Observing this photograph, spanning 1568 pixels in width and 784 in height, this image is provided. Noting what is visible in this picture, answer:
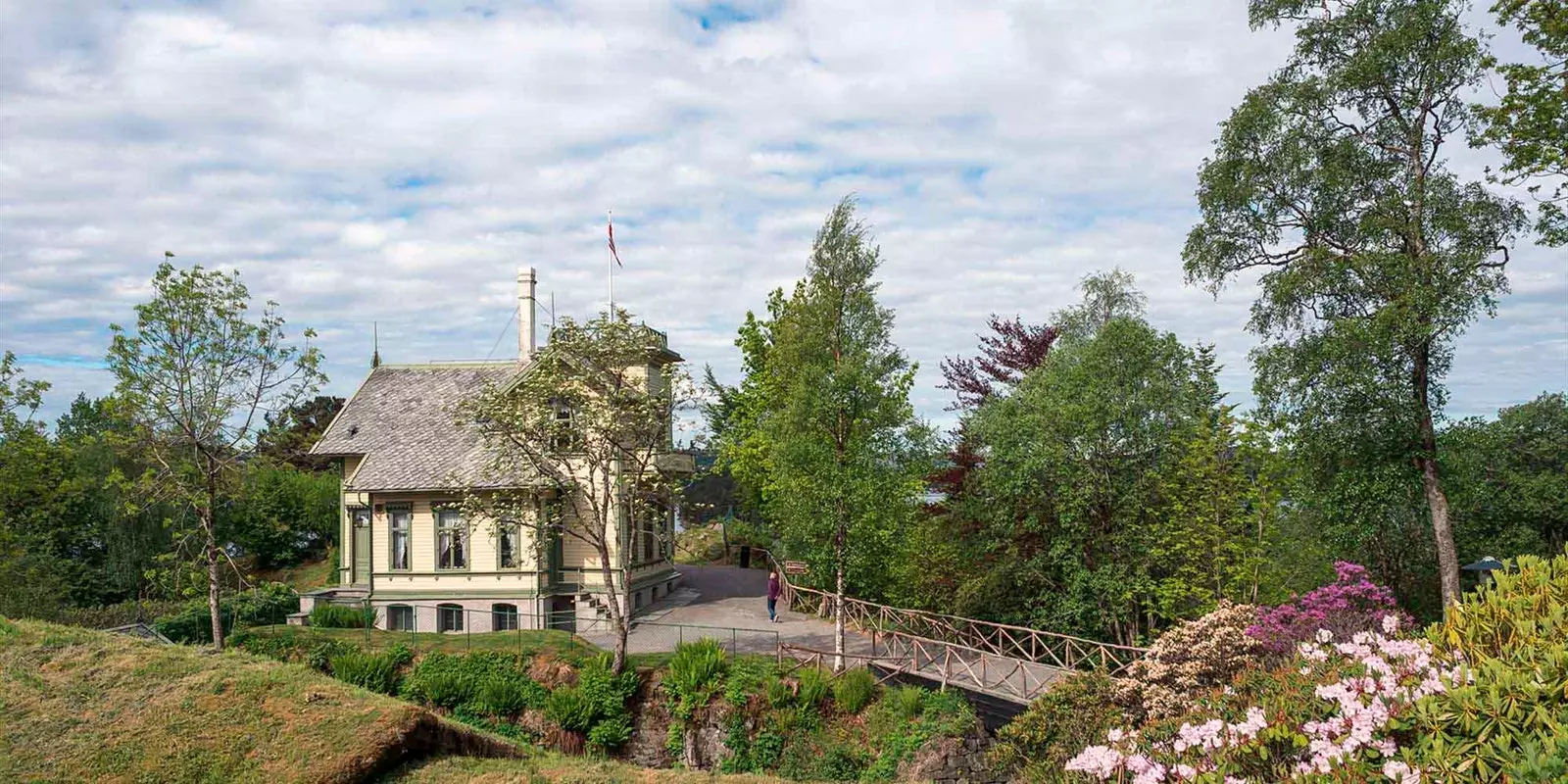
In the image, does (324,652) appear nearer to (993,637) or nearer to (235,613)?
(235,613)

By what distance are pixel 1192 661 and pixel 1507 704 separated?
31.7ft

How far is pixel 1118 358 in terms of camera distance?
24.1m

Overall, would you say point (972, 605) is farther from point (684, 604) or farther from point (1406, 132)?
point (1406, 132)

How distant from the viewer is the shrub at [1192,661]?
15.1 meters

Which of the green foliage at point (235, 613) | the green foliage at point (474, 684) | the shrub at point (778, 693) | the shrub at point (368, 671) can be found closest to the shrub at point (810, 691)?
the shrub at point (778, 693)

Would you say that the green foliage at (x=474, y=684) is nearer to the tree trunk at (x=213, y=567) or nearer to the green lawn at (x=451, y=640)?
the green lawn at (x=451, y=640)

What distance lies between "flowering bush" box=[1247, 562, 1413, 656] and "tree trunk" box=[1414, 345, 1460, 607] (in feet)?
4.03

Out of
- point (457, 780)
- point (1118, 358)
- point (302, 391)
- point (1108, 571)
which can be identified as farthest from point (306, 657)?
point (1118, 358)

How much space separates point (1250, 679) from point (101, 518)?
1635 inches

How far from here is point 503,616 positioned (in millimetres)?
28438

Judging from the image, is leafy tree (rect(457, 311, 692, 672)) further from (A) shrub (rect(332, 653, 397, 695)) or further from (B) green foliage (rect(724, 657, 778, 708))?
(A) shrub (rect(332, 653, 397, 695))

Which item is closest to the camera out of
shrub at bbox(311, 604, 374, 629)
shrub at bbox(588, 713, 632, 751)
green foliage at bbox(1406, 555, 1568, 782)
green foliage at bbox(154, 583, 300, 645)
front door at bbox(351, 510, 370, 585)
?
green foliage at bbox(1406, 555, 1568, 782)

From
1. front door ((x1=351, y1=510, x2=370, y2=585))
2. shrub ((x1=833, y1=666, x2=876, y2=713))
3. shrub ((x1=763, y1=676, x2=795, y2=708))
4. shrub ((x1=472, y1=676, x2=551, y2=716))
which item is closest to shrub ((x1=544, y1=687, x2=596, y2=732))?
shrub ((x1=472, y1=676, x2=551, y2=716))

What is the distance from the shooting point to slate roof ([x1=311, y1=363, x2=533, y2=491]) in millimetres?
28688
